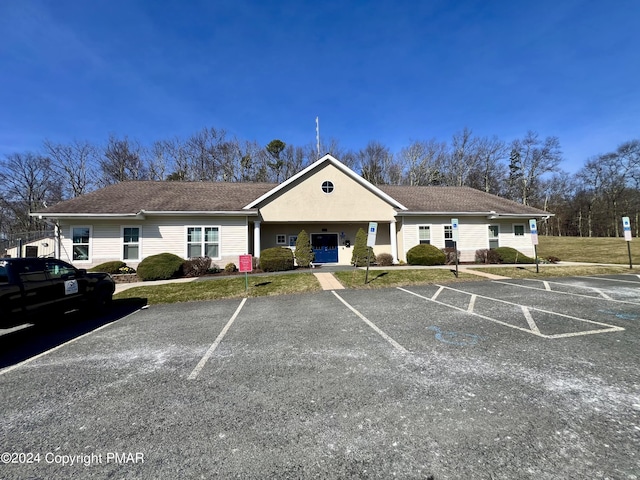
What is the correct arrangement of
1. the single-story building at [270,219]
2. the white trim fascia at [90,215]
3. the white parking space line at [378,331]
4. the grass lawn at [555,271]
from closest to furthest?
the white parking space line at [378,331], the grass lawn at [555,271], the white trim fascia at [90,215], the single-story building at [270,219]

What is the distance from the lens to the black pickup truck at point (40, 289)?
5.57 m

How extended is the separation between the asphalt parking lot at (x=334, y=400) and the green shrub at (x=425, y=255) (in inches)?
425

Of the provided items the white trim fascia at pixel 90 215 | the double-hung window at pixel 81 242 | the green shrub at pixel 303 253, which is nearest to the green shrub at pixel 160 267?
the white trim fascia at pixel 90 215

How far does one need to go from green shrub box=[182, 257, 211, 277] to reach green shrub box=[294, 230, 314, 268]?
536cm

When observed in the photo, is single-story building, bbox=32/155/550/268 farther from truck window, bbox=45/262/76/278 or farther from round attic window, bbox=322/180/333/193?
truck window, bbox=45/262/76/278

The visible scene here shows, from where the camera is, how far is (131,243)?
15805mm

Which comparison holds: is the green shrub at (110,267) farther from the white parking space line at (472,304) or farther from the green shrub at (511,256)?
the green shrub at (511,256)

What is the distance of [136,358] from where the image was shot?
15.8 feet

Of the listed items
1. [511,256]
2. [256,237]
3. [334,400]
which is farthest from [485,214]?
[334,400]

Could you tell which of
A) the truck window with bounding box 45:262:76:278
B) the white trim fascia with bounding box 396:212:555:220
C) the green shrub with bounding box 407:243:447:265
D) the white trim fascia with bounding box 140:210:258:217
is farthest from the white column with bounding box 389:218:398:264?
the truck window with bounding box 45:262:76:278

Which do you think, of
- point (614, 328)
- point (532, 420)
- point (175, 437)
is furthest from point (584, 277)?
point (175, 437)

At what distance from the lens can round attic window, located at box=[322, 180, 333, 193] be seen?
18.3m

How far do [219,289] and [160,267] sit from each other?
4.87 metres

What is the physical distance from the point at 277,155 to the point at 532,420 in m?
38.3
